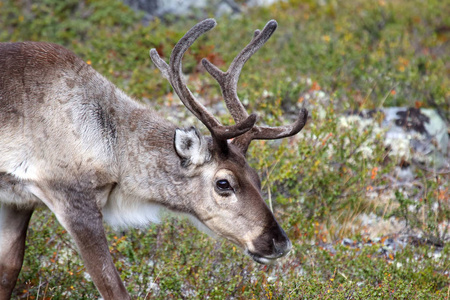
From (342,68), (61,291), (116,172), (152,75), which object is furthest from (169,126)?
(342,68)

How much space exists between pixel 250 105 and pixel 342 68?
8.29 feet

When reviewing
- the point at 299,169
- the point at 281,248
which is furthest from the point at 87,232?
the point at 299,169

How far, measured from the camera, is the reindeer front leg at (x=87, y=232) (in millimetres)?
4305

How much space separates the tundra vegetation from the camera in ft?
17.2

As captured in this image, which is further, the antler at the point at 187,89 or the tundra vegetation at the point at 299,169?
the tundra vegetation at the point at 299,169

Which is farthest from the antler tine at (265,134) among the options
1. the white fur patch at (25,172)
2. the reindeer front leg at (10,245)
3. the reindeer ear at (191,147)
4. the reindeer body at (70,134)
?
the reindeer front leg at (10,245)

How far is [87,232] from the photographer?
4312 mm

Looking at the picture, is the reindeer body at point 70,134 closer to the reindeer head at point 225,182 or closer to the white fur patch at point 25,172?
the white fur patch at point 25,172

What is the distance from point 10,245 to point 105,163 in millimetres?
1144

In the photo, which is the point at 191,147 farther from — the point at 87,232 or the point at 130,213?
the point at 87,232

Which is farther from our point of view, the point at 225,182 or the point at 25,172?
the point at 225,182

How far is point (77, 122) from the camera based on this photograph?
175 inches

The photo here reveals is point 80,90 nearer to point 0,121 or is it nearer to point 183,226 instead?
point 0,121

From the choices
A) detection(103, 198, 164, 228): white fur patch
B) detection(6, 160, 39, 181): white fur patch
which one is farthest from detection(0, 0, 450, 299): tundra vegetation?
detection(6, 160, 39, 181): white fur patch
